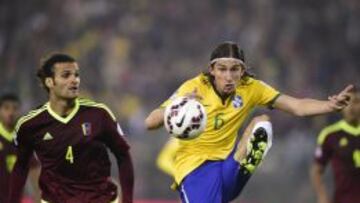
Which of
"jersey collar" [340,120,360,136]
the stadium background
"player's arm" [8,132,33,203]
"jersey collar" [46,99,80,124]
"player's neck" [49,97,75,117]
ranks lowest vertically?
"player's arm" [8,132,33,203]

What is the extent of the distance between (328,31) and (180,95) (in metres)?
10.1

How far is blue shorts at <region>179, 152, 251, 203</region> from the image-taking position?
827cm

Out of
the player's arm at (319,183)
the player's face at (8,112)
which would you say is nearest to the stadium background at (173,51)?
the player's arm at (319,183)

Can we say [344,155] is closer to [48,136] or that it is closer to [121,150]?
[121,150]

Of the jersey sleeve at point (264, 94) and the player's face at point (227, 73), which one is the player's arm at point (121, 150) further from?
the jersey sleeve at point (264, 94)

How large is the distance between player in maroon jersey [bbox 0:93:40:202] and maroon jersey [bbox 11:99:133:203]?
1983mm

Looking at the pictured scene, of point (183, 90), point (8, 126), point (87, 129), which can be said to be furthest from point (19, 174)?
point (8, 126)

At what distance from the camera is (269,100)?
838cm

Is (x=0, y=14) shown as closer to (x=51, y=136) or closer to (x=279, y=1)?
(x=279, y=1)

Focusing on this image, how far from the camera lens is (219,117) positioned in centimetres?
835

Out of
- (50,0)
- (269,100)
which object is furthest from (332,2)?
(269,100)

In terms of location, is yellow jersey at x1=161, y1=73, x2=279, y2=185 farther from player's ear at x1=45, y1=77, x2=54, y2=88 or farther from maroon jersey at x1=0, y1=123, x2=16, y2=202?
maroon jersey at x1=0, y1=123, x2=16, y2=202

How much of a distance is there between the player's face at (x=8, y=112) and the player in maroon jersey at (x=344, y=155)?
296 cm

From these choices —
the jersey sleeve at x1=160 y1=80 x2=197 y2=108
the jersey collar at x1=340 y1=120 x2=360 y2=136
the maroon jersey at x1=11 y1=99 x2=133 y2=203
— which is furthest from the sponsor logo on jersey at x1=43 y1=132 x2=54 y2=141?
the jersey collar at x1=340 y1=120 x2=360 y2=136
